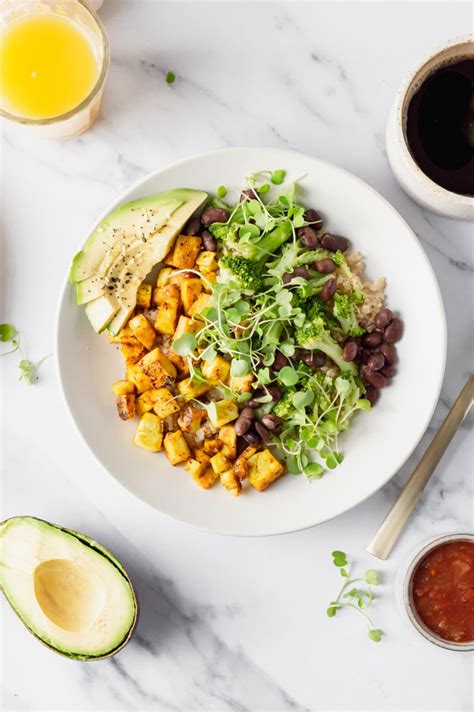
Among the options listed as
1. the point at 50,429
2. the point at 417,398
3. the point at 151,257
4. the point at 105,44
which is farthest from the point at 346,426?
the point at 105,44

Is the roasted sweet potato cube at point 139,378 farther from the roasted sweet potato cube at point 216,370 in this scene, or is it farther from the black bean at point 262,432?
the black bean at point 262,432

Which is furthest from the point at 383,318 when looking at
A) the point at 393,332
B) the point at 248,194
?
the point at 248,194

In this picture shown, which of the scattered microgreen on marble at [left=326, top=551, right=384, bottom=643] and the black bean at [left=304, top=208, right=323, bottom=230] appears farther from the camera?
the scattered microgreen on marble at [left=326, top=551, right=384, bottom=643]

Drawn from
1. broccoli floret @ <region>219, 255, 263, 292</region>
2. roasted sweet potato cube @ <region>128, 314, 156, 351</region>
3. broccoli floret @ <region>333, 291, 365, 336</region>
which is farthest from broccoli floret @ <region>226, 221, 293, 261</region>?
roasted sweet potato cube @ <region>128, 314, 156, 351</region>

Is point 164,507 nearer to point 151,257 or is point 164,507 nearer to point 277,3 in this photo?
point 151,257

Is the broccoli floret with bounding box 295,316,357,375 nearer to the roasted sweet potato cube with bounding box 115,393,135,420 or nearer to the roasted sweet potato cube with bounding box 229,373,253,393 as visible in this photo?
the roasted sweet potato cube with bounding box 229,373,253,393

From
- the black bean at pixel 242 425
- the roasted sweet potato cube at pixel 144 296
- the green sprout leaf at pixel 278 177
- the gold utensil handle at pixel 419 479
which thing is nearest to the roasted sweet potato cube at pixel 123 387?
the roasted sweet potato cube at pixel 144 296
